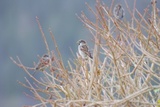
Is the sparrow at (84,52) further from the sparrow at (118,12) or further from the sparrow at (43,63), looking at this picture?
the sparrow at (118,12)

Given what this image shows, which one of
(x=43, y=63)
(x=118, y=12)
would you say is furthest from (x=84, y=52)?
(x=118, y=12)

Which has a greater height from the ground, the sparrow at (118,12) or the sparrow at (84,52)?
the sparrow at (118,12)

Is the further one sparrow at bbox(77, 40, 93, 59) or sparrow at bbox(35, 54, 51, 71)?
sparrow at bbox(35, 54, 51, 71)

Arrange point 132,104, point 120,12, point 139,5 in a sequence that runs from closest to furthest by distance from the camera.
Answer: point 132,104, point 120,12, point 139,5

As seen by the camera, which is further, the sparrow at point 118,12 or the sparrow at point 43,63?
the sparrow at point 118,12

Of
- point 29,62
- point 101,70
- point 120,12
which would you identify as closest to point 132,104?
point 101,70

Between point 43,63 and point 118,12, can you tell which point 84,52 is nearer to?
point 43,63

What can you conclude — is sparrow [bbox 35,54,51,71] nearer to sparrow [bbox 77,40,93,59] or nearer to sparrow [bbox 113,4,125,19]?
sparrow [bbox 77,40,93,59]

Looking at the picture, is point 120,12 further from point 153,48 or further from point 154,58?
point 154,58

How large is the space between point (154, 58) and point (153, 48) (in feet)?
1.46

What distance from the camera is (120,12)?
4.29 m

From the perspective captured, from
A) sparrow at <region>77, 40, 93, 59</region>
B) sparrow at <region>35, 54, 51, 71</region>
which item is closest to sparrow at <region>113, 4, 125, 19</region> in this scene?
sparrow at <region>77, 40, 93, 59</region>

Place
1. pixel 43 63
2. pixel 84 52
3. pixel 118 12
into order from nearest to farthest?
pixel 84 52
pixel 43 63
pixel 118 12

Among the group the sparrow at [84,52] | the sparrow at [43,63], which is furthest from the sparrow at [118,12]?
the sparrow at [43,63]
